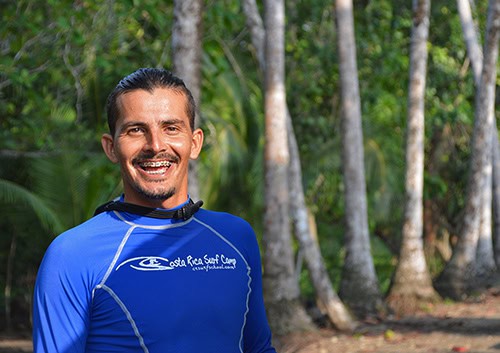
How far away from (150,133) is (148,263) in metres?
0.35

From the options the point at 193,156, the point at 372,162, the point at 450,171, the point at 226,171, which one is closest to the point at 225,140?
the point at 226,171

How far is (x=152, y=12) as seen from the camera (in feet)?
35.5

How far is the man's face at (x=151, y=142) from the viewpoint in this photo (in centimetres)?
262

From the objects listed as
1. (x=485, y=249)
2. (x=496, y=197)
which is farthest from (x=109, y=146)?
(x=496, y=197)

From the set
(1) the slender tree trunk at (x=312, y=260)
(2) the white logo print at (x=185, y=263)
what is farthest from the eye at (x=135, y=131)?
(1) the slender tree trunk at (x=312, y=260)

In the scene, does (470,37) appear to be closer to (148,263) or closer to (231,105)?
(231,105)

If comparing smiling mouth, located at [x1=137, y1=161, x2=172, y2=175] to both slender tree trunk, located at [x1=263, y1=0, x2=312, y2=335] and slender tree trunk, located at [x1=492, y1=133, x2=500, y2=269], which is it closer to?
slender tree trunk, located at [x1=263, y1=0, x2=312, y2=335]

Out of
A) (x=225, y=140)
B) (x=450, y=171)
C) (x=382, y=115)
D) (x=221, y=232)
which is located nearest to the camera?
(x=221, y=232)

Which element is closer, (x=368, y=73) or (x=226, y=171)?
(x=226, y=171)

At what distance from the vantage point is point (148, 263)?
256 cm

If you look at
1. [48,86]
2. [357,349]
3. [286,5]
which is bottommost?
[357,349]

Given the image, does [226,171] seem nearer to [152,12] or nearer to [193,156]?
[152,12]

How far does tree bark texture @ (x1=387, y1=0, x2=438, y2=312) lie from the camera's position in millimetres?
14875

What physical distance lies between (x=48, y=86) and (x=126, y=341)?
11.4 m
